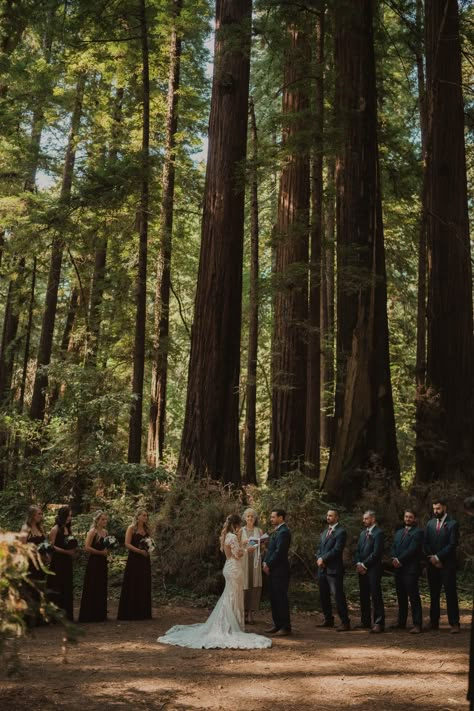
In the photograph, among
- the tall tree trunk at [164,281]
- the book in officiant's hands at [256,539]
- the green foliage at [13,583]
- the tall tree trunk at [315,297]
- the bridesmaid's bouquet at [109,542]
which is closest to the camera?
the green foliage at [13,583]

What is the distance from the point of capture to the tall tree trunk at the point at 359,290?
14.9 meters

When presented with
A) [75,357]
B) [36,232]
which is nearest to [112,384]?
[36,232]

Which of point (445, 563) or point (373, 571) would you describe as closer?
point (445, 563)

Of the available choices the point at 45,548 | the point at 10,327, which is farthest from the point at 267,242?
the point at 10,327

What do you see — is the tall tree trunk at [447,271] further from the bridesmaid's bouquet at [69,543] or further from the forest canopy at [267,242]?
the bridesmaid's bouquet at [69,543]

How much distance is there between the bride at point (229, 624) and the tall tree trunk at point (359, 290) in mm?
5398

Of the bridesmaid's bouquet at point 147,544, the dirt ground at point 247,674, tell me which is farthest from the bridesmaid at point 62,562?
the bridesmaid's bouquet at point 147,544

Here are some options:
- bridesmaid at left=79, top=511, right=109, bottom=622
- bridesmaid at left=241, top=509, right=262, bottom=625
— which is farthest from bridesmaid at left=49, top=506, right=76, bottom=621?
bridesmaid at left=241, top=509, right=262, bottom=625

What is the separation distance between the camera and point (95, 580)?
1036 cm

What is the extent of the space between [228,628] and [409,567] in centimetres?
268

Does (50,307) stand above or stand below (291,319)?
above

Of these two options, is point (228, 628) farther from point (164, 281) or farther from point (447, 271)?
point (164, 281)

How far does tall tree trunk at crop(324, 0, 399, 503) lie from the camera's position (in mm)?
14938

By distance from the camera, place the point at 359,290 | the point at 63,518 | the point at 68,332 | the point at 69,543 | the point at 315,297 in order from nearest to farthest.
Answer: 1. the point at 69,543
2. the point at 63,518
3. the point at 359,290
4. the point at 315,297
5. the point at 68,332
